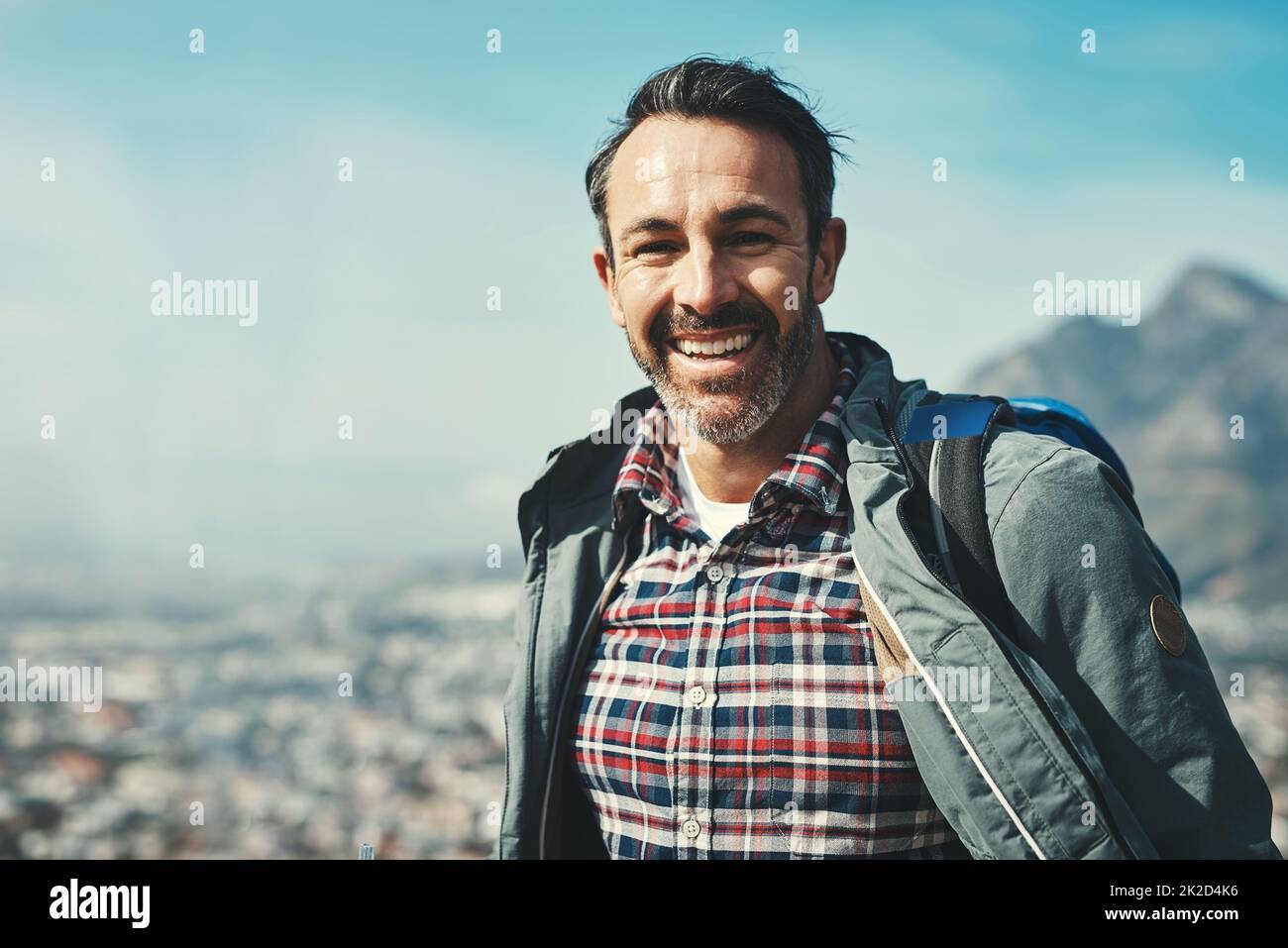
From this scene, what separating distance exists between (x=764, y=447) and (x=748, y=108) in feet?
3.14

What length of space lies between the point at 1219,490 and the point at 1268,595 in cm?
3781

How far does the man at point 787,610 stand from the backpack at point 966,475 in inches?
1.4

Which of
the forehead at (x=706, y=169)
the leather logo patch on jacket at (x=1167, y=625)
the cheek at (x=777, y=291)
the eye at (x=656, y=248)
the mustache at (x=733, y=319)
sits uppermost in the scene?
the forehead at (x=706, y=169)

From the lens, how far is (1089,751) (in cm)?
189

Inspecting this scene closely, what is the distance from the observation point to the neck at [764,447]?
2705 millimetres

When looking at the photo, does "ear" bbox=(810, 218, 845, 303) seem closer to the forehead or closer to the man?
the man

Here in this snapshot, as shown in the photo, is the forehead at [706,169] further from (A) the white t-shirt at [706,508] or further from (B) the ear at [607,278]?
(A) the white t-shirt at [706,508]

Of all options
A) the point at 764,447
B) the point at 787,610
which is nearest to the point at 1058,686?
the point at 787,610

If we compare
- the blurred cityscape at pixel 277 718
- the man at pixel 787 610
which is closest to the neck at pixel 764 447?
the man at pixel 787 610

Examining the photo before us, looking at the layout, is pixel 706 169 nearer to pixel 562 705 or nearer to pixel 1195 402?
pixel 562 705

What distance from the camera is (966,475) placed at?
2127 millimetres
